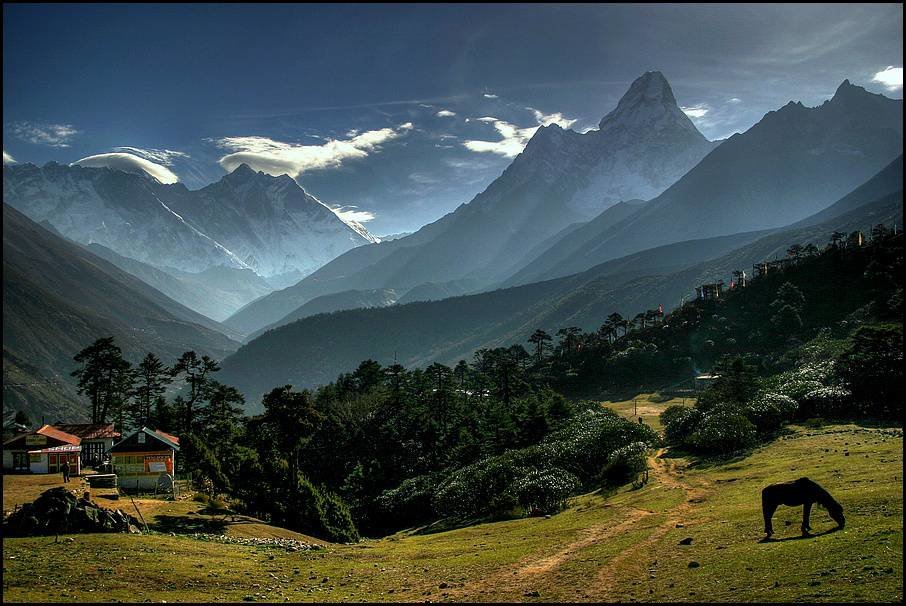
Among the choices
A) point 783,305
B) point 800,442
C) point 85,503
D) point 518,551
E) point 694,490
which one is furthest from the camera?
point 783,305

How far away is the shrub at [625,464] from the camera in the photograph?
5594cm

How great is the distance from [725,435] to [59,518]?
2192 inches

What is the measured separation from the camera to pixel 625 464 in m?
56.9

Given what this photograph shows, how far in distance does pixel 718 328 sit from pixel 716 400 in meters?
77.8

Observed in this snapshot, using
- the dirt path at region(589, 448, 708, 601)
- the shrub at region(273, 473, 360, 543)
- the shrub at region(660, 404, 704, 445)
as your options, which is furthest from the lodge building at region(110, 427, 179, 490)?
the shrub at region(660, 404, 704, 445)

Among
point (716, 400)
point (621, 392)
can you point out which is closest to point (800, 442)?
point (716, 400)

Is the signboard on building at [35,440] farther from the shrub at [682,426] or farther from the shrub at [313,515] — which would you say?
the shrub at [682,426]

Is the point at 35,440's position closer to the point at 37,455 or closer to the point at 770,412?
the point at 37,455

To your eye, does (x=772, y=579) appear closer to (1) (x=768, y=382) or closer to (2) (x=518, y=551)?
(2) (x=518, y=551)

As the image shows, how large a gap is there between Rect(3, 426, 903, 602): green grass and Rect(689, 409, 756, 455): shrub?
12585mm

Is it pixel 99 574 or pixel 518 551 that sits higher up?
pixel 99 574

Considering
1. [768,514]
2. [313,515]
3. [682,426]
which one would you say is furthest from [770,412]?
[313,515]

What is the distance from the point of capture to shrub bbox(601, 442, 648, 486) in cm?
5594

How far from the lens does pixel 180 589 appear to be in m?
26.0
